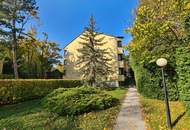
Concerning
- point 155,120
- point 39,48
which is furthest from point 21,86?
point 39,48

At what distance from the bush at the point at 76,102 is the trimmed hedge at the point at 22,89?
4.29 m

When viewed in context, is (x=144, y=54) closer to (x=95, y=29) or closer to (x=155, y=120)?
(x=155, y=120)

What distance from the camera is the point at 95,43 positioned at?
33688 millimetres

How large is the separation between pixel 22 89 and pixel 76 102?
6.81 m

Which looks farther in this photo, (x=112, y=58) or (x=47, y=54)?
(x=112, y=58)

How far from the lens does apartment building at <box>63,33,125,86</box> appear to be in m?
41.2

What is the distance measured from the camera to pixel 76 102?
11711 millimetres

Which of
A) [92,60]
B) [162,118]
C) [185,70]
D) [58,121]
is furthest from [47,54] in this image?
[185,70]

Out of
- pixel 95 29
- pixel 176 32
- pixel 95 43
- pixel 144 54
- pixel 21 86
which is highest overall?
pixel 95 29

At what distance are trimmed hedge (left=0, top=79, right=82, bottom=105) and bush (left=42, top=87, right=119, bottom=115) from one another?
4.29 m

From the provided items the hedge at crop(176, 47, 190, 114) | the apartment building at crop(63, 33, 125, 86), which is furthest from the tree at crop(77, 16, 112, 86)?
the hedge at crop(176, 47, 190, 114)

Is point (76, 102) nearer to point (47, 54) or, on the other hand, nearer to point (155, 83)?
point (155, 83)

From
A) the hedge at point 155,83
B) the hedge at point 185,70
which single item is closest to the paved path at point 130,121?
the hedge at point 185,70

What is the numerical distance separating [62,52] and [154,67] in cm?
3122
